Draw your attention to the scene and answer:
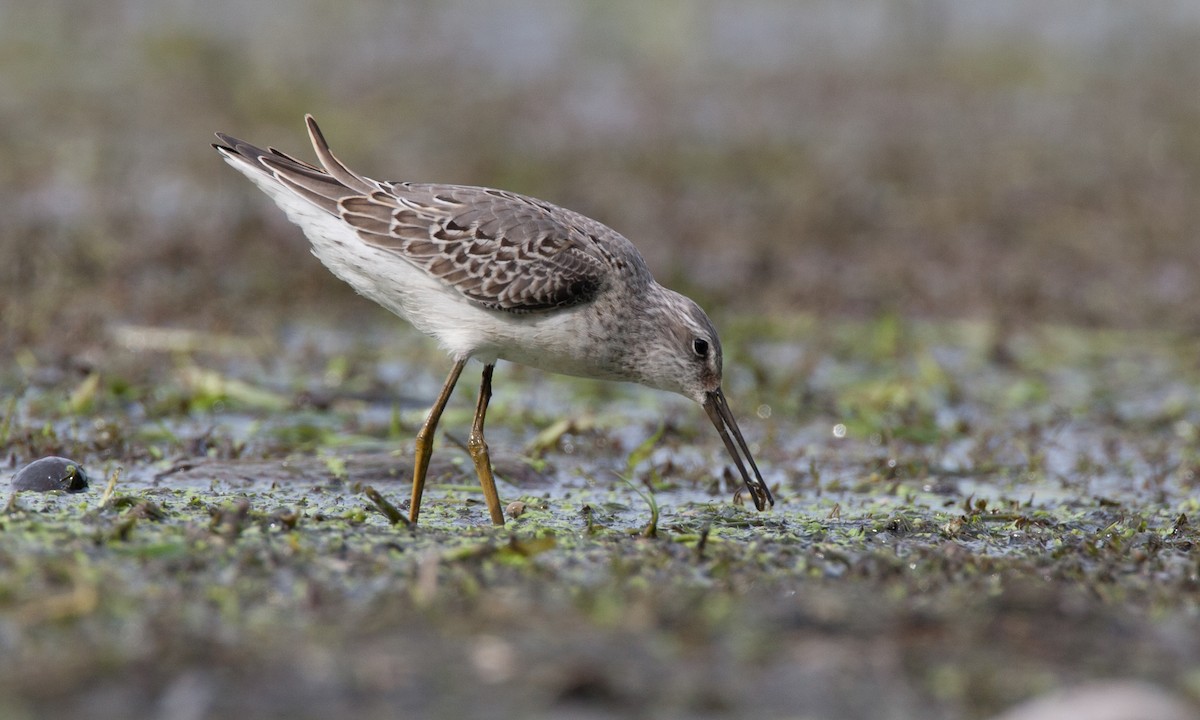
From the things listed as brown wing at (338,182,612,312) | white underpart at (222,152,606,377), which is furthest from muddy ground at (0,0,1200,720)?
brown wing at (338,182,612,312)

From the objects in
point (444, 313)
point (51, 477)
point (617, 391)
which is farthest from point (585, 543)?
point (617, 391)

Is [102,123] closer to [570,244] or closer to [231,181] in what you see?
[231,181]

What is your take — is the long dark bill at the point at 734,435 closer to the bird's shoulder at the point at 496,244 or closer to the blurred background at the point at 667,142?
the bird's shoulder at the point at 496,244

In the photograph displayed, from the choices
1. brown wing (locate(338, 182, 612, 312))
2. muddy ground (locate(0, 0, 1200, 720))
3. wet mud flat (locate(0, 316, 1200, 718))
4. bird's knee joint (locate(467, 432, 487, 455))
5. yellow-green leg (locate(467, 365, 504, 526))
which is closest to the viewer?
wet mud flat (locate(0, 316, 1200, 718))

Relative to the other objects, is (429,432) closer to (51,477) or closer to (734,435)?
(734,435)

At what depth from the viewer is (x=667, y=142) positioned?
17.1 metres

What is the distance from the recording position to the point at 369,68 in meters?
20.2

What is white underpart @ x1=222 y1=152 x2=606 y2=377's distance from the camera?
645 centimetres

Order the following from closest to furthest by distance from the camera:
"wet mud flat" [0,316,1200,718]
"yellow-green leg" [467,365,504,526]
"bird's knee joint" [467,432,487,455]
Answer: "wet mud flat" [0,316,1200,718] < "yellow-green leg" [467,365,504,526] < "bird's knee joint" [467,432,487,455]

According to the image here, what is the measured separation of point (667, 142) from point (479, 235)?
10.8 m

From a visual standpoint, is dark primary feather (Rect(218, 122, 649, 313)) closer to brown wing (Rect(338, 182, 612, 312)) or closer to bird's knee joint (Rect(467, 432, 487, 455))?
brown wing (Rect(338, 182, 612, 312))

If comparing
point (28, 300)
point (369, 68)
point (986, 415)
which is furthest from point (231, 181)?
point (986, 415)

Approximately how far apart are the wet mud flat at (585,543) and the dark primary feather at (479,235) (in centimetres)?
82

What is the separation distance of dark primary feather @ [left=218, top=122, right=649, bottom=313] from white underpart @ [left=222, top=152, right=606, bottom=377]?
50mm
